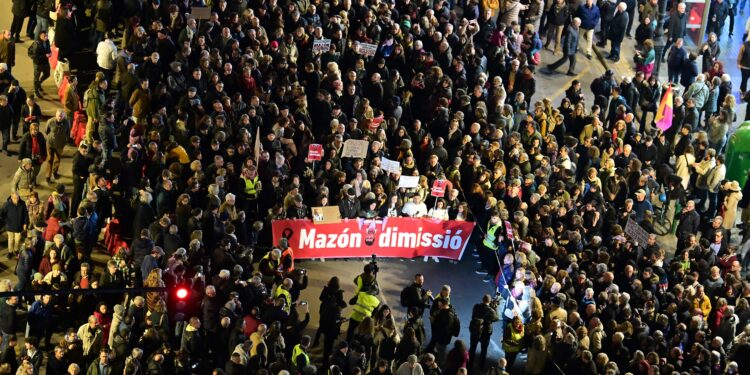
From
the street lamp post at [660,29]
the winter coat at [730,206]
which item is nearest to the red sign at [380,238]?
the winter coat at [730,206]

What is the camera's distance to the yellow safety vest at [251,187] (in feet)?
81.1

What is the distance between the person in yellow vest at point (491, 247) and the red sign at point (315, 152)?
3447mm

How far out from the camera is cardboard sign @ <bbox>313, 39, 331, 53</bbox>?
28562 mm

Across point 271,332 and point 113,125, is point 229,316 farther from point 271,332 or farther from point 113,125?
point 113,125

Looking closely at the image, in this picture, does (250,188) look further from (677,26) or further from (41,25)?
(677,26)

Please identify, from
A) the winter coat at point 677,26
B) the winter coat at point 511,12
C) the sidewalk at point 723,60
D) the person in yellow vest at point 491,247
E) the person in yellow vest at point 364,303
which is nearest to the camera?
the person in yellow vest at point 364,303

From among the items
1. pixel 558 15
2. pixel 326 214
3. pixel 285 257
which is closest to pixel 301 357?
pixel 285 257

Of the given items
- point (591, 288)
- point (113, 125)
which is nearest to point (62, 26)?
point (113, 125)

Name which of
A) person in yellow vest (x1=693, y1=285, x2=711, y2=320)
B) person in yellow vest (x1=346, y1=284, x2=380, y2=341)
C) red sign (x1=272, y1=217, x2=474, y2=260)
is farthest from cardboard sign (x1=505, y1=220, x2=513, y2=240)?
person in yellow vest (x1=693, y1=285, x2=711, y2=320)

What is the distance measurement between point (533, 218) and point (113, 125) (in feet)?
26.8

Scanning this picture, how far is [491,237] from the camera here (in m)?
25.2

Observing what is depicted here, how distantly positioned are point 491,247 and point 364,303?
3.77 m

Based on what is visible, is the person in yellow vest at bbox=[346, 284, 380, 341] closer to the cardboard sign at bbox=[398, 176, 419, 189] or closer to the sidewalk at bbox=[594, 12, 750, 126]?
the cardboard sign at bbox=[398, 176, 419, 189]

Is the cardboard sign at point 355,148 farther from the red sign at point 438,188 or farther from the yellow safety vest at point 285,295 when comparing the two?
the yellow safety vest at point 285,295
